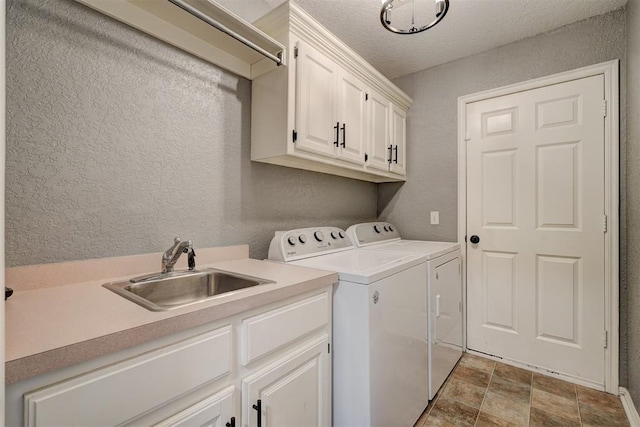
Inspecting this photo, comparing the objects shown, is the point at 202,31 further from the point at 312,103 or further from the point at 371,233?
the point at 371,233

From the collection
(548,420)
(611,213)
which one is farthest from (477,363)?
(611,213)

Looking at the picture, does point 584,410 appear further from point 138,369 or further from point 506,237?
point 138,369

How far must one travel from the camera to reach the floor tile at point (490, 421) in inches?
63.1

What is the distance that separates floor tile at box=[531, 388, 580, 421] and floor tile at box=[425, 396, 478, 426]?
0.42 metres

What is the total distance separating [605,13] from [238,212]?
8.86ft

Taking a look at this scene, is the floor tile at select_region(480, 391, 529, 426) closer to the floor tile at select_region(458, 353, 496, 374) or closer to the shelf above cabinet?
the floor tile at select_region(458, 353, 496, 374)

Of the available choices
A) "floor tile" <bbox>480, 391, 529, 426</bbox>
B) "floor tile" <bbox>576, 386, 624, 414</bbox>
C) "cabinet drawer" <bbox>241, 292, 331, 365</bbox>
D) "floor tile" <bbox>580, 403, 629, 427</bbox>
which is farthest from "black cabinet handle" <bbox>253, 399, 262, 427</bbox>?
"floor tile" <bbox>576, 386, 624, 414</bbox>

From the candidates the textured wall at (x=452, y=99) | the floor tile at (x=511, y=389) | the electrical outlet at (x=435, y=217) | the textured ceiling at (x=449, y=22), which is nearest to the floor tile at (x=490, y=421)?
the floor tile at (x=511, y=389)

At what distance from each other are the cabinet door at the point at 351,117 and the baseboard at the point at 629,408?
2101 millimetres

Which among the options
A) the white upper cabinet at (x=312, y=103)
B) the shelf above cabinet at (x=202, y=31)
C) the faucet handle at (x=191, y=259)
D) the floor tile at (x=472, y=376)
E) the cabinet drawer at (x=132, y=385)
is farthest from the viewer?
the floor tile at (x=472, y=376)

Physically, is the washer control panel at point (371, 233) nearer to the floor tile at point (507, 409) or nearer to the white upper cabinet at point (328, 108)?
the white upper cabinet at point (328, 108)

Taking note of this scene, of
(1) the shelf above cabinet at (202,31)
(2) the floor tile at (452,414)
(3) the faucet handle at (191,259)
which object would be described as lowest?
(2) the floor tile at (452,414)

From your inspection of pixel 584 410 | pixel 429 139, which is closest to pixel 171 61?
pixel 429 139

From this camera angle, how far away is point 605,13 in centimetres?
192
